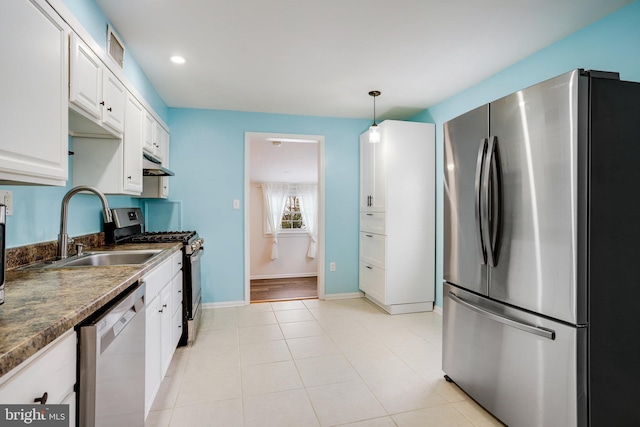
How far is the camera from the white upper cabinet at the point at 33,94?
1047mm

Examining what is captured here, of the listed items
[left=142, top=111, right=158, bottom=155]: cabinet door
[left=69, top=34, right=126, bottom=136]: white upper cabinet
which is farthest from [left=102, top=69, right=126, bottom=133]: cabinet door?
[left=142, top=111, right=158, bottom=155]: cabinet door

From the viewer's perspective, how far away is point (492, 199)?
1706 mm

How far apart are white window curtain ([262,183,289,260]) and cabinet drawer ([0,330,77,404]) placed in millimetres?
5588

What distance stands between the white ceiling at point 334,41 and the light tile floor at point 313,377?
2393mm

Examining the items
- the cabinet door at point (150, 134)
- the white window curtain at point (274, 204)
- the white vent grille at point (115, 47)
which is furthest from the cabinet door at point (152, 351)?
the white window curtain at point (274, 204)

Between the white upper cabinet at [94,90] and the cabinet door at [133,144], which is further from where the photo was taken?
the cabinet door at [133,144]

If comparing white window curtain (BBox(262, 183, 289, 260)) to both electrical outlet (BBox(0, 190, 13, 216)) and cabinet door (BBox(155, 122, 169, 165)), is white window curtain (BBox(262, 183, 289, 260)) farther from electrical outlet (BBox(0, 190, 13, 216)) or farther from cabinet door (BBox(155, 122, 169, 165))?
electrical outlet (BBox(0, 190, 13, 216))

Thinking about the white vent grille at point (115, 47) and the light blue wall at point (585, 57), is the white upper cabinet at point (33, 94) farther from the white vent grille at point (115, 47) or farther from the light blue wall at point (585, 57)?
the light blue wall at point (585, 57)

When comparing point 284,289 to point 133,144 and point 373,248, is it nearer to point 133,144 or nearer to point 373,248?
point 373,248

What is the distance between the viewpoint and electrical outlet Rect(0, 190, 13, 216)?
1441 mm

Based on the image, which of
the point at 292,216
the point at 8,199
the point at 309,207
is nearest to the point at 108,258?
the point at 8,199

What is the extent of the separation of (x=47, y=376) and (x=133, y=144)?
76.3 inches

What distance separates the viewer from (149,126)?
2.79m

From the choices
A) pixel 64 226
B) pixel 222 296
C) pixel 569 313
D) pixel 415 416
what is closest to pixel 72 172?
pixel 64 226
